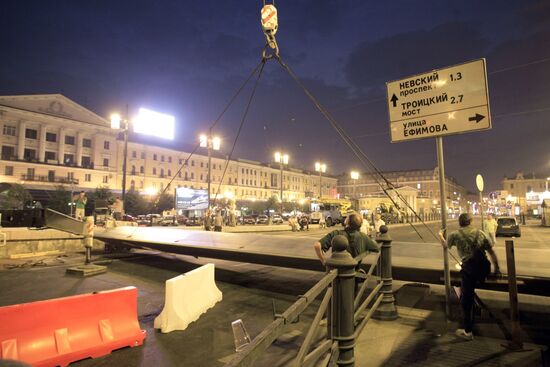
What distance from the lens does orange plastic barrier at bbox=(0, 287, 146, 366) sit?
4.36 meters

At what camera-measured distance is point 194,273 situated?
684 cm

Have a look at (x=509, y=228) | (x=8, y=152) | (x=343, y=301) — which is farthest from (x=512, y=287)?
(x=8, y=152)

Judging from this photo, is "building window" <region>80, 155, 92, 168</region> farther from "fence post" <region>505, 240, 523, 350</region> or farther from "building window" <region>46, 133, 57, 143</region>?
"fence post" <region>505, 240, 523, 350</region>

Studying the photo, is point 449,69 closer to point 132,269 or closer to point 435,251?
point 435,251

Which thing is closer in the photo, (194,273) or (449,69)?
(449,69)

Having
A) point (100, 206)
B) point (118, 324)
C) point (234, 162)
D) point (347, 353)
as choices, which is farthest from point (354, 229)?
point (234, 162)

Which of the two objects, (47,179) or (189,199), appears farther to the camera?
(47,179)

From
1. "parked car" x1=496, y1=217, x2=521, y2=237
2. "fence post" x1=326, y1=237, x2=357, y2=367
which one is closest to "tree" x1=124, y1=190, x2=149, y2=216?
"parked car" x1=496, y1=217, x2=521, y2=237

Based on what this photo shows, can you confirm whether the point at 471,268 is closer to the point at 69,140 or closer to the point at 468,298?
the point at 468,298

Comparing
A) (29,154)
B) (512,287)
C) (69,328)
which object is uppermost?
(29,154)

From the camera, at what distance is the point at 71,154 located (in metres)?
75.4

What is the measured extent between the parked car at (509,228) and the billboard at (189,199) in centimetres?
2784

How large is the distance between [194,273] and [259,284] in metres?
3.21

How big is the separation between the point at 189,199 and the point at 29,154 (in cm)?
5301
